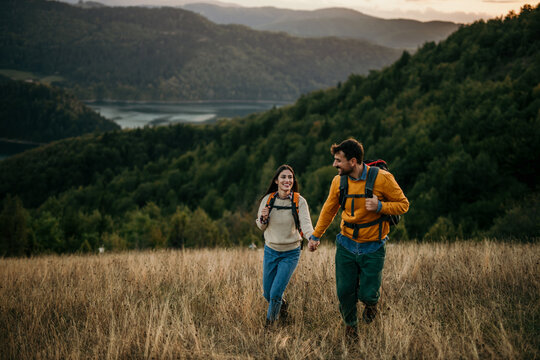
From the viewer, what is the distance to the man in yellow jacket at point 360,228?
319 centimetres

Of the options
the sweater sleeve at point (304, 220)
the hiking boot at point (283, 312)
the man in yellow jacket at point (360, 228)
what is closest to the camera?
the man in yellow jacket at point (360, 228)

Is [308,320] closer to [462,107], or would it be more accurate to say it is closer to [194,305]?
[194,305]

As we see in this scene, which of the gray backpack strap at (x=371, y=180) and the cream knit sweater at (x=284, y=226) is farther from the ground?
the gray backpack strap at (x=371, y=180)

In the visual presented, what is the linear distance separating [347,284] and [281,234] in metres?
0.80

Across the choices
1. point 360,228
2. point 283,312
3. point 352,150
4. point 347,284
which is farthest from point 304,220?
point 283,312

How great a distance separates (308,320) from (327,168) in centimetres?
4801

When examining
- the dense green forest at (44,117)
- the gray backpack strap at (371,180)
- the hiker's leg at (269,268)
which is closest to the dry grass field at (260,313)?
the hiker's leg at (269,268)

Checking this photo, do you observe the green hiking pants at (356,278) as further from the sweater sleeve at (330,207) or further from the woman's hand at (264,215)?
the woman's hand at (264,215)

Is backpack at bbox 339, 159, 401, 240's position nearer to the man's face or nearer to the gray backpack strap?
Answer: the gray backpack strap

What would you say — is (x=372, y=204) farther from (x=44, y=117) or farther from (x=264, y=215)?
(x=44, y=117)

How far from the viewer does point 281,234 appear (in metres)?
3.69

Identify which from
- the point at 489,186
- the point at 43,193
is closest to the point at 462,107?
the point at 489,186

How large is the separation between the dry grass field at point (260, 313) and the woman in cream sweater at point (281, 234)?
0.29 meters

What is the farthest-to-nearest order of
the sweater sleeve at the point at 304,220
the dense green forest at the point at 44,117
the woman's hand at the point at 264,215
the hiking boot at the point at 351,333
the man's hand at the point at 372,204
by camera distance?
the dense green forest at the point at 44,117 → the woman's hand at the point at 264,215 → the sweater sleeve at the point at 304,220 → the hiking boot at the point at 351,333 → the man's hand at the point at 372,204
